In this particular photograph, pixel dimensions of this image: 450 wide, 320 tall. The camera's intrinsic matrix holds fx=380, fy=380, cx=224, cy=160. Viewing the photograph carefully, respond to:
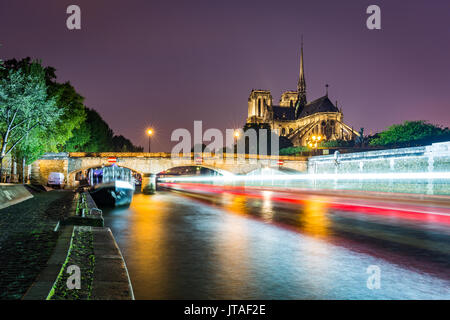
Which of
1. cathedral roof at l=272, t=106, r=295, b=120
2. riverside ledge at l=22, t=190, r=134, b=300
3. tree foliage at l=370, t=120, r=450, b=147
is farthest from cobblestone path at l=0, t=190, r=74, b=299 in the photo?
cathedral roof at l=272, t=106, r=295, b=120

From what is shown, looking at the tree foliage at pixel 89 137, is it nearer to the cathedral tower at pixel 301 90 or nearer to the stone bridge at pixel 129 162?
the stone bridge at pixel 129 162

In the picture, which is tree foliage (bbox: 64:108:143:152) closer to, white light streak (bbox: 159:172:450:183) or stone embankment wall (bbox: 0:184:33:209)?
white light streak (bbox: 159:172:450:183)

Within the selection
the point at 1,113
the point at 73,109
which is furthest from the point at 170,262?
the point at 73,109

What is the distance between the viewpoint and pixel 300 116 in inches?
5910

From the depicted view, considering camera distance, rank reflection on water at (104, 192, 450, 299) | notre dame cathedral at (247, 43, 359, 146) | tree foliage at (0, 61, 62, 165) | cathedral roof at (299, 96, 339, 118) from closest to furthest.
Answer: reflection on water at (104, 192, 450, 299) < tree foliage at (0, 61, 62, 165) < notre dame cathedral at (247, 43, 359, 146) < cathedral roof at (299, 96, 339, 118)

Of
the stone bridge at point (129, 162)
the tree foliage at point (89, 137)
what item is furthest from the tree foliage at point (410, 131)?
the tree foliage at point (89, 137)

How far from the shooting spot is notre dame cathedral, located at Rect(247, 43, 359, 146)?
12262 centimetres

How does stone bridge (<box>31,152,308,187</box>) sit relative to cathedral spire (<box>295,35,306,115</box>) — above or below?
below

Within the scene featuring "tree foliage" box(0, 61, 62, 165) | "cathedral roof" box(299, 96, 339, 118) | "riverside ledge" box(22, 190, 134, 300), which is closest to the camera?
"riverside ledge" box(22, 190, 134, 300)

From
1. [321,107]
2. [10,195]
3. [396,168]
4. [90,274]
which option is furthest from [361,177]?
[321,107]

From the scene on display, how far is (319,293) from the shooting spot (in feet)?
14.2

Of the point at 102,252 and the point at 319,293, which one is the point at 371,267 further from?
the point at 102,252

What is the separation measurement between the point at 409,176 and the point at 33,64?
37687mm

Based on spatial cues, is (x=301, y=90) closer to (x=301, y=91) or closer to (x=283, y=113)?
(x=301, y=91)
